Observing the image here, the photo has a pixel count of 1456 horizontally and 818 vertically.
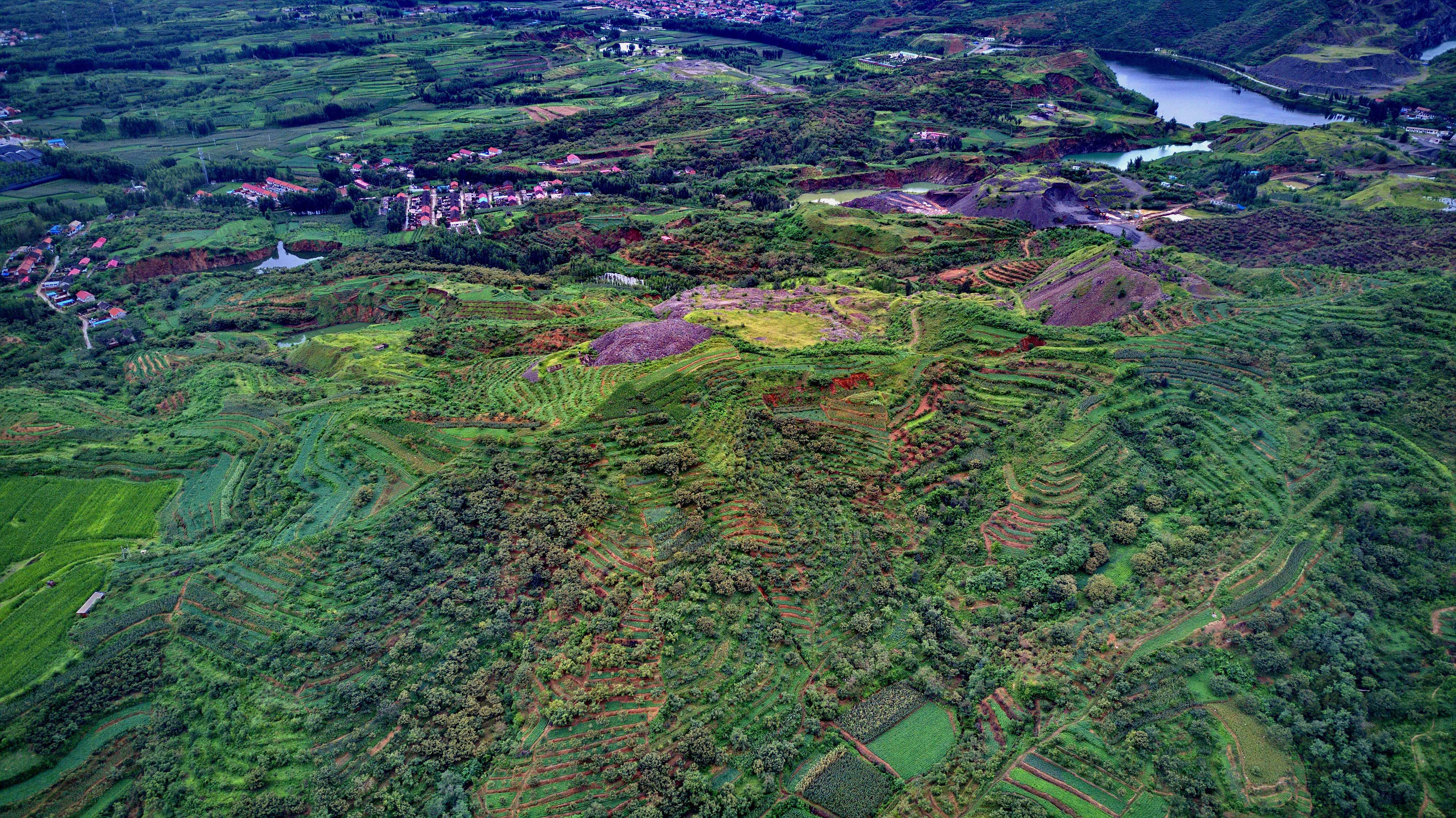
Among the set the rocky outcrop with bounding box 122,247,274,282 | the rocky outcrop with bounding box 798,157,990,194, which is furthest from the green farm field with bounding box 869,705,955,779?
the rocky outcrop with bounding box 122,247,274,282

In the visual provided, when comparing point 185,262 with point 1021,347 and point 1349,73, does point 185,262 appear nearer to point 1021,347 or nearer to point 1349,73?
point 1021,347

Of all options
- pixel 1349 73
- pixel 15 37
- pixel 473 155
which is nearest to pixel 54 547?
pixel 473 155

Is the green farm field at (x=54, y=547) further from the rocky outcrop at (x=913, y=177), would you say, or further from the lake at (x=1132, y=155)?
the lake at (x=1132, y=155)

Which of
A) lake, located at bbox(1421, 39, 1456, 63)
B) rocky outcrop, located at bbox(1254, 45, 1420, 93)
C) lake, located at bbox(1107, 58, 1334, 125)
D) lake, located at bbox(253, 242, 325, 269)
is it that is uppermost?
lake, located at bbox(1421, 39, 1456, 63)

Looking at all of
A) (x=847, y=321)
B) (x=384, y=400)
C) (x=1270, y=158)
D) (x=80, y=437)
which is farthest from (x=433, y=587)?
(x=1270, y=158)

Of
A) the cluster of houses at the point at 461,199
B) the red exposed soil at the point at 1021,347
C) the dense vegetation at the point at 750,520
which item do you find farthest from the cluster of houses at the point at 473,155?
the red exposed soil at the point at 1021,347

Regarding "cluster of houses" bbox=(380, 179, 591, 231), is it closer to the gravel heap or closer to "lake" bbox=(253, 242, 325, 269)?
"lake" bbox=(253, 242, 325, 269)
